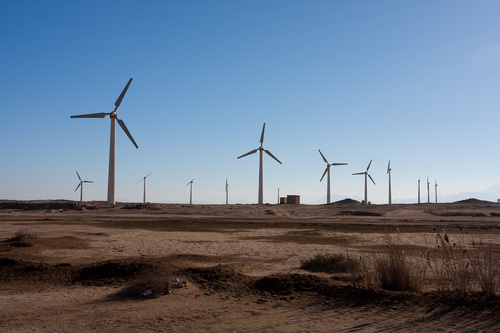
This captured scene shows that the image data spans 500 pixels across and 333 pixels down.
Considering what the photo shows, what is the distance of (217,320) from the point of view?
29.3ft

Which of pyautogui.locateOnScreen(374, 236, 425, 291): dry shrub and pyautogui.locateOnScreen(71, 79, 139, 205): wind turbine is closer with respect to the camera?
pyautogui.locateOnScreen(374, 236, 425, 291): dry shrub

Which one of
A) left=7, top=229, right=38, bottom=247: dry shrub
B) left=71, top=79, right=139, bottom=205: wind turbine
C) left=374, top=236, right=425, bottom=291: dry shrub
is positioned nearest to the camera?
left=374, top=236, right=425, bottom=291: dry shrub

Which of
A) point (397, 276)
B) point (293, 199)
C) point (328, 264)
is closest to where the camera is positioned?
point (397, 276)

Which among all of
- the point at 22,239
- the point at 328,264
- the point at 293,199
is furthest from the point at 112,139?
the point at 328,264

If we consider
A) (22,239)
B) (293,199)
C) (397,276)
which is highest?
(293,199)

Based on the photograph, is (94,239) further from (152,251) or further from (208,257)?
(208,257)

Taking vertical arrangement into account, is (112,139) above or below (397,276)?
above

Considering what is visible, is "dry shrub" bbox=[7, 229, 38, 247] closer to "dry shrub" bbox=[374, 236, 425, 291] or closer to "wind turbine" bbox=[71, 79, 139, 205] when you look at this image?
"dry shrub" bbox=[374, 236, 425, 291]

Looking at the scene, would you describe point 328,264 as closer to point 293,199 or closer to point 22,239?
point 22,239

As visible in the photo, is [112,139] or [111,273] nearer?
[111,273]

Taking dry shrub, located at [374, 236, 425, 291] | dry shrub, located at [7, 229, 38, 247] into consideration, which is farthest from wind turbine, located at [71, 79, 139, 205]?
dry shrub, located at [374, 236, 425, 291]

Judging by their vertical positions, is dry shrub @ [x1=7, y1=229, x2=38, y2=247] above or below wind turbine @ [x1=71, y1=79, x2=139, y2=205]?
below

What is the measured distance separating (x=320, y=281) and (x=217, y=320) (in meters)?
3.76

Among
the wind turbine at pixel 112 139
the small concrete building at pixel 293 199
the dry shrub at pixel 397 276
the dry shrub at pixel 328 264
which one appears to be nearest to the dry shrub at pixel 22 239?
the dry shrub at pixel 328 264
